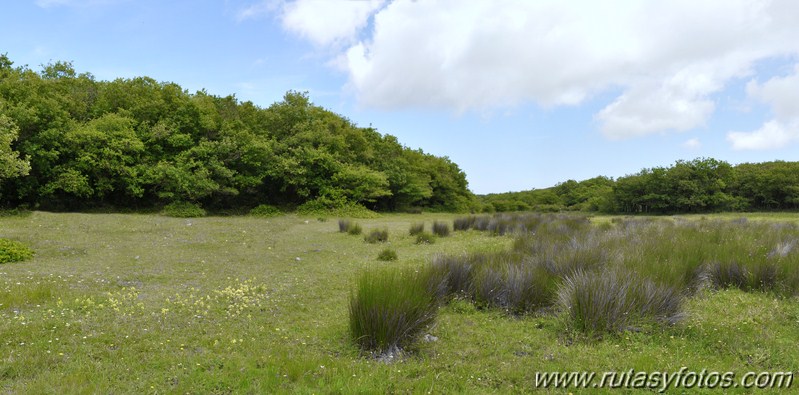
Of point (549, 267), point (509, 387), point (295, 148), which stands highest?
point (295, 148)

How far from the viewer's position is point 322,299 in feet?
26.5

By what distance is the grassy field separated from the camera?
4.29m

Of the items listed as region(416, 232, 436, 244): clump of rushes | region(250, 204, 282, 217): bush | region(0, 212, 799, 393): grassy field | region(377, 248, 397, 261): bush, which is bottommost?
region(0, 212, 799, 393): grassy field

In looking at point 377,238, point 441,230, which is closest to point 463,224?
point 441,230

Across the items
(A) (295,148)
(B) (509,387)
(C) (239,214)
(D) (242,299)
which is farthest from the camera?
(A) (295,148)

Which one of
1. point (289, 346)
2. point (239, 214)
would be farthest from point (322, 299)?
point (239, 214)

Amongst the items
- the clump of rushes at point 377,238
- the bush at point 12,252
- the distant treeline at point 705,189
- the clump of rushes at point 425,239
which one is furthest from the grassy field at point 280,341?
the distant treeline at point 705,189

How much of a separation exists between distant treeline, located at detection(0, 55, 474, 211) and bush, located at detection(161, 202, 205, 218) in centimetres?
71

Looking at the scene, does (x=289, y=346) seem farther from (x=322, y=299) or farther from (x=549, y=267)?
(x=549, y=267)

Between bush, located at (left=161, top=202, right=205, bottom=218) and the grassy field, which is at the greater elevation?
bush, located at (left=161, top=202, right=205, bottom=218)

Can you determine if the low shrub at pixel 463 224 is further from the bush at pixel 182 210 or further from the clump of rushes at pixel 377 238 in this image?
the bush at pixel 182 210

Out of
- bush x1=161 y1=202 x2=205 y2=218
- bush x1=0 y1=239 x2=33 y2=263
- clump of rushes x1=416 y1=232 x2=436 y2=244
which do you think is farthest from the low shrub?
bush x1=161 y1=202 x2=205 y2=218

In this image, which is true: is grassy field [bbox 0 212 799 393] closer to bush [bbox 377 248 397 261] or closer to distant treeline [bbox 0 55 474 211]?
bush [bbox 377 248 397 261]

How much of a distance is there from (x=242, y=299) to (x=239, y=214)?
87.9 feet
